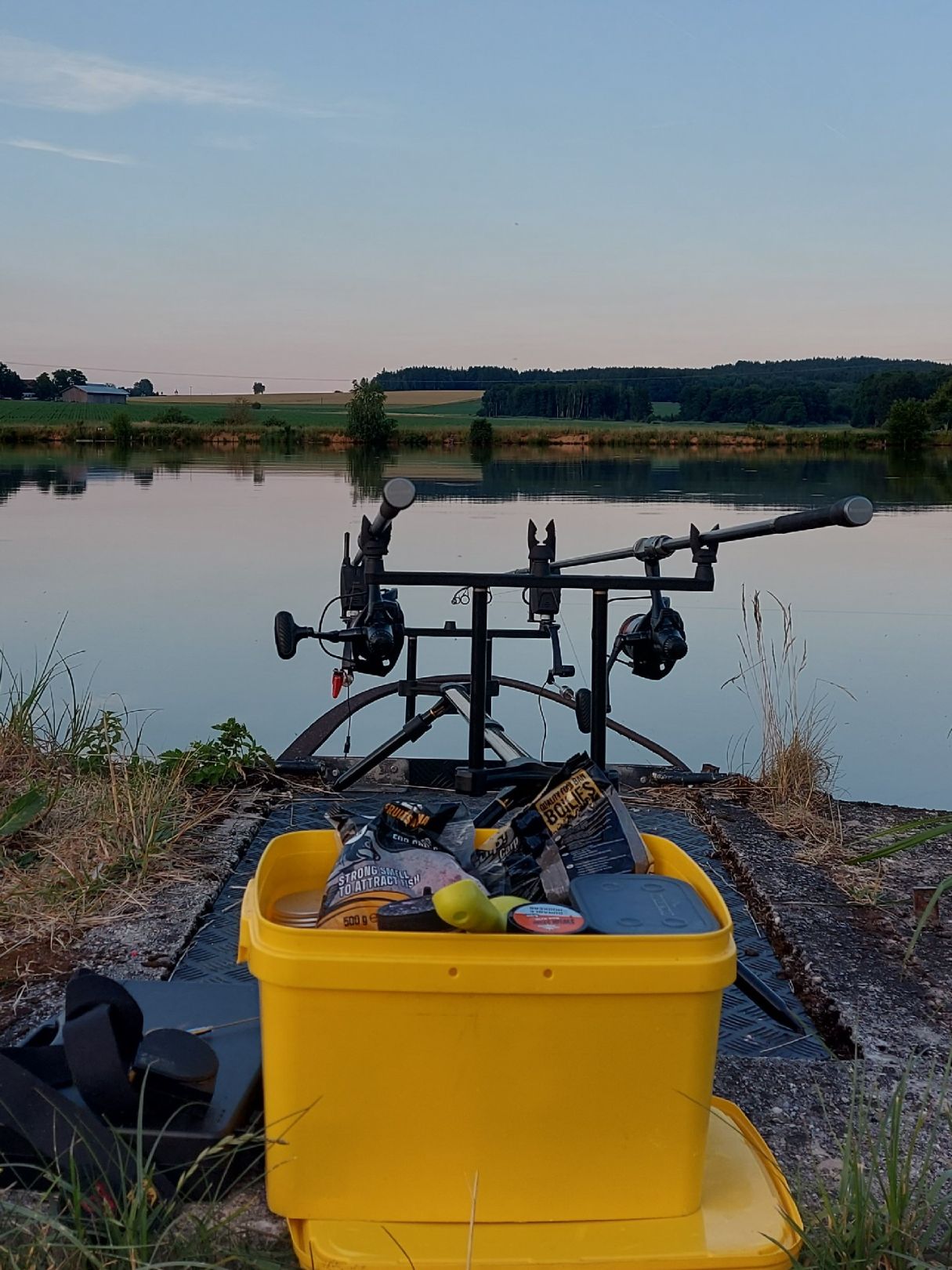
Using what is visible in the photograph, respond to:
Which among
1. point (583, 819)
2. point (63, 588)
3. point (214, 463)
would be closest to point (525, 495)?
point (63, 588)

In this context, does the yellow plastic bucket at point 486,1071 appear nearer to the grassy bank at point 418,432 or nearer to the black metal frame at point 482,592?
the black metal frame at point 482,592

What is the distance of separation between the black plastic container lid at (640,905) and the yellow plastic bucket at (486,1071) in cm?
6

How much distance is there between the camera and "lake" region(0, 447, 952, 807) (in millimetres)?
8273

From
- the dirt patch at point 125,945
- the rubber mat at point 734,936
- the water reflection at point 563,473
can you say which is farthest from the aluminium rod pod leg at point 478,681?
the water reflection at point 563,473

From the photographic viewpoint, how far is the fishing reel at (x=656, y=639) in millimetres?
3811

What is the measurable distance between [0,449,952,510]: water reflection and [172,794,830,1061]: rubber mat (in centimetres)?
1307

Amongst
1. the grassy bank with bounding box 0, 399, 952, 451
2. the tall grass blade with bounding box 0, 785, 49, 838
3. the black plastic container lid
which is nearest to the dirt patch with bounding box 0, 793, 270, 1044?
the tall grass blade with bounding box 0, 785, 49, 838

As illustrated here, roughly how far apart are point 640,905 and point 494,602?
10.4 m

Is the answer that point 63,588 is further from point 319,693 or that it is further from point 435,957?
point 435,957

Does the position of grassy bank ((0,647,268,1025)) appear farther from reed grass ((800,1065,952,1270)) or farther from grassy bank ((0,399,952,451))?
grassy bank ((0,399,952,451))

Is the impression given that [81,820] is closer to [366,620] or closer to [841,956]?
[366,620]

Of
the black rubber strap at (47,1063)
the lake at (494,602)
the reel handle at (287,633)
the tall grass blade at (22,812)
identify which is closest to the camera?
the black rubber strap at (47,1063)

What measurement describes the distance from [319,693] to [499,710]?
156cm

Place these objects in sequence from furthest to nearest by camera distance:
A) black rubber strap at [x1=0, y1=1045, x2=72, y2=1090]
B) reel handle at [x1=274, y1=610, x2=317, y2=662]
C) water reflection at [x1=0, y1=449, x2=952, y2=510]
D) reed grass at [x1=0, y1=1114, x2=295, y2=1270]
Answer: water reflection at [x1=0, y1=449, x2=952, y2=510], reel handle at [x1=274, y1=610, x2=317, y2=662], black rubber strap at [x1=0, y1=1045, x2=72, y2=1090], reed grass at [x1=0, y1=1114, x2=295, y2=1270]
